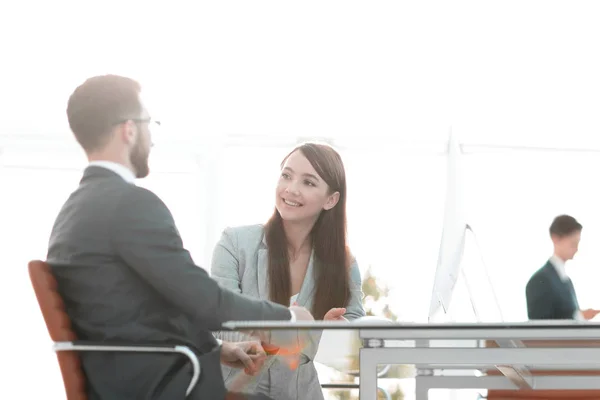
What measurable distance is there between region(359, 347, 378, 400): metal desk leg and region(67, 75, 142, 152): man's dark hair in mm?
721

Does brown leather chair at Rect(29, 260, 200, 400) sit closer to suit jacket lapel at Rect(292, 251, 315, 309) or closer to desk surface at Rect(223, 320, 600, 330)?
desk surface at Rect(223, 320, 600, 330)

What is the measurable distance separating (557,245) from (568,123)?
1989 mm

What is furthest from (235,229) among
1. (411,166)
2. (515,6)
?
(515,6)

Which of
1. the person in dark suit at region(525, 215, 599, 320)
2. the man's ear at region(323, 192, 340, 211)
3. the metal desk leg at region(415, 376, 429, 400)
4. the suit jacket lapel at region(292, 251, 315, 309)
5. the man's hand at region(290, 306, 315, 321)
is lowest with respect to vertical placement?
the metal desk leg at region(415, 376, 429, 400)

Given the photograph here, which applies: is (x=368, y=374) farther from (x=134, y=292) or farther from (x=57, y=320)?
(x=57, y=320)

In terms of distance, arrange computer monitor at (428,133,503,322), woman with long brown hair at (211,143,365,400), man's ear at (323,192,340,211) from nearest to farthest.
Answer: woman with long brown hair at (211,143,365,400) → man's ear at (323,192,340,211) → computer monitor at (428,133,503,322)

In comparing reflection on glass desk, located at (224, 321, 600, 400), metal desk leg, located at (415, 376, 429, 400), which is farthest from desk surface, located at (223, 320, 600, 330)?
metal desk leg, located at (415, 376, 429, 400)

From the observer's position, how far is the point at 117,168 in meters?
2.01

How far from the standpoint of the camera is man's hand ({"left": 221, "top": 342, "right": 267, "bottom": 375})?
2.17 metres

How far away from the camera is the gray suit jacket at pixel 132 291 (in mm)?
1871

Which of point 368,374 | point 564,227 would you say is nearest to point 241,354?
point 368,374

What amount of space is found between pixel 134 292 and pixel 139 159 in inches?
12.8

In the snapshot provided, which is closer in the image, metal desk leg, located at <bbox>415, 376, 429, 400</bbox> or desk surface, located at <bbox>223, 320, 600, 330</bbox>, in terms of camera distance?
desk surface, located at <bbox>223, 320, 600, 330</bbox>

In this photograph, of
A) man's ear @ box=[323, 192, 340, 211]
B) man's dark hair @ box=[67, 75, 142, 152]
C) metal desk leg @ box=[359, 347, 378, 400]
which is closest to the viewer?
metal desk leg @ box=[359, 347, 378, 400]
